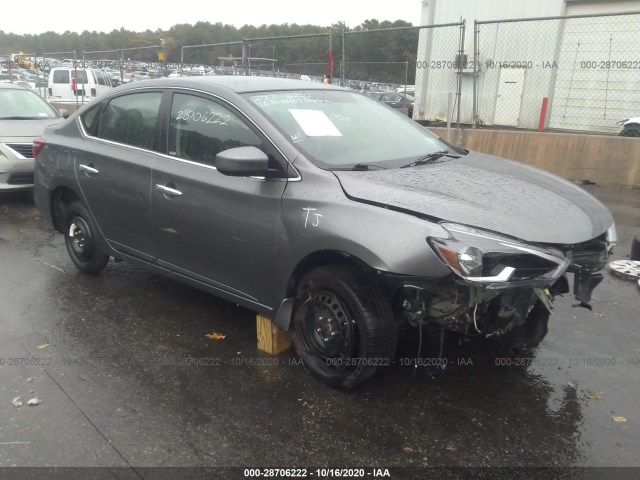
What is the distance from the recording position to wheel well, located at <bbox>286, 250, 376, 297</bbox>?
2.97m

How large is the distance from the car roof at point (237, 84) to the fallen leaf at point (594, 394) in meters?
2.72

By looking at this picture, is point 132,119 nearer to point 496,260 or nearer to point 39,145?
point 39,145

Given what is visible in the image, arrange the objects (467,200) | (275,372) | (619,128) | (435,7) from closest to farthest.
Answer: (467,200)
(275,372)
(619,128)
(435,7)

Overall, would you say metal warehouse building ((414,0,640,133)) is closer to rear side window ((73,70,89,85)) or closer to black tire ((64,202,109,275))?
black tire ((64,202,109,275))

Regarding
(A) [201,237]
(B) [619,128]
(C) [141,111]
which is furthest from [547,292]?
(B) [619,128]

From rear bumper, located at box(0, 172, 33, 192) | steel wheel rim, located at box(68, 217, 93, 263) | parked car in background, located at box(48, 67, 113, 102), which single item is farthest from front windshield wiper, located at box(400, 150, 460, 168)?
parked car in background, located at box(48, 67, 113, 102)

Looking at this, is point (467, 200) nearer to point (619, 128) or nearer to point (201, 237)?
point (201, 237)

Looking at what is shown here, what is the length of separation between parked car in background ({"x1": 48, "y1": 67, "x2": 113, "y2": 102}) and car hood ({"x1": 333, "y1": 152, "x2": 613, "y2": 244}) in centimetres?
2051

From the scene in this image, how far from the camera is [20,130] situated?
7.89 metres

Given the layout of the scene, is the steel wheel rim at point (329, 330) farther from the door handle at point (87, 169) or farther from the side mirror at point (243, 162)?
the door handle at point (87, 169)

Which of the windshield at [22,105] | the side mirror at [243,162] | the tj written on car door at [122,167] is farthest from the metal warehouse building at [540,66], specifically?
the side mirror at [243,162]

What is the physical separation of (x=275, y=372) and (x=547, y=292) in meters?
1.71

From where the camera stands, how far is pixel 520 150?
29.9 feet

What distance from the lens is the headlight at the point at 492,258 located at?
2.60 metres
